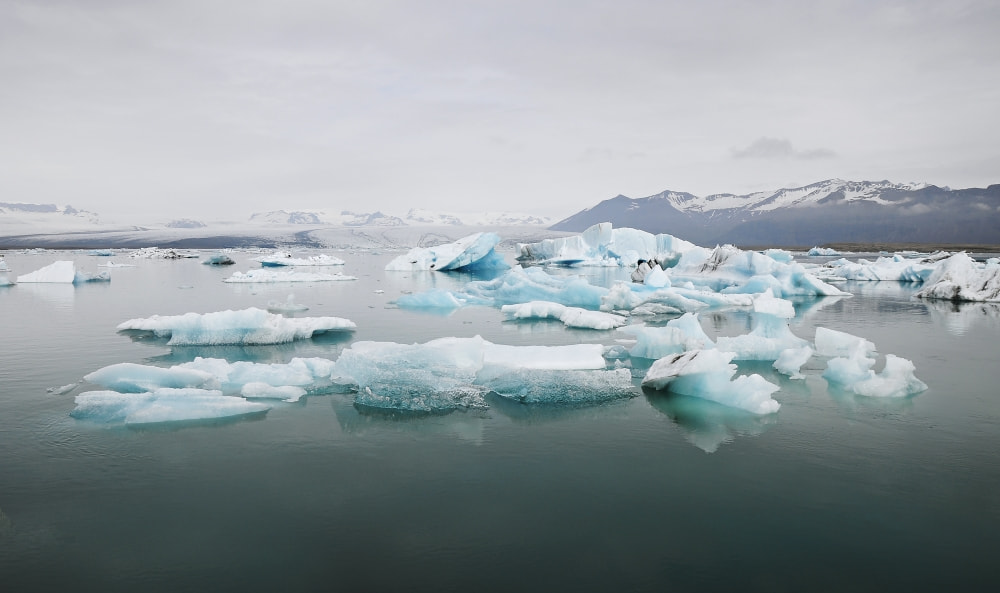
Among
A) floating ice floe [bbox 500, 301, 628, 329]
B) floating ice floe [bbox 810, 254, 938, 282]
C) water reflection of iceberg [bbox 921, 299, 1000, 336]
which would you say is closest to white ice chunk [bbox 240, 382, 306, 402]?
floating ice floe [bbox 500, 301, 628, 329]

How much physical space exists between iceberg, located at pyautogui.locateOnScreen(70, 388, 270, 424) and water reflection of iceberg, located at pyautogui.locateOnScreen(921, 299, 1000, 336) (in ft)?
40.2

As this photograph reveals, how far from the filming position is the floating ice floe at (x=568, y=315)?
35.4 ft

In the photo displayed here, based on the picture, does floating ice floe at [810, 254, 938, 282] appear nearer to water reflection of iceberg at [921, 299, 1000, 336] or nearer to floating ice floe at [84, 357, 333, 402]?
water reflection of iceberg at [921, 299, 1000, 336]

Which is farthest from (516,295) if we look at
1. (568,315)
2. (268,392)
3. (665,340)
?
(268,392)

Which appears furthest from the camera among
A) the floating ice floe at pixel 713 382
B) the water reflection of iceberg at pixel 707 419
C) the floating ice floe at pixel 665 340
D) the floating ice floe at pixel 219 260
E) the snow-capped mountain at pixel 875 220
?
the snow-capped mountain at pixel 875 220

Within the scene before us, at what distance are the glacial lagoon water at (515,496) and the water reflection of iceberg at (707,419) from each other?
0.03 metres

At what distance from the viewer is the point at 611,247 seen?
3662cm

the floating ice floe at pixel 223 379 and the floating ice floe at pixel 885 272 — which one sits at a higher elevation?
the floating ice floe at pixel 885 272

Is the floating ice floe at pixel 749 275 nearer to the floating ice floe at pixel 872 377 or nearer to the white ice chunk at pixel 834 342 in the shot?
the white ice chunk at pixel 834 342

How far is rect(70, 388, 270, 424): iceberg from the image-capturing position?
5125 mm

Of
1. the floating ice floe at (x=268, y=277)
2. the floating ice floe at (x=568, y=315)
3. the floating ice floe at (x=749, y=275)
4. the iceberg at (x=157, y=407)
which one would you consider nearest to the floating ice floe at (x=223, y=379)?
the iceberg at (x=157, y=407)

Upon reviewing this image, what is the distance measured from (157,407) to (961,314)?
16.6 m

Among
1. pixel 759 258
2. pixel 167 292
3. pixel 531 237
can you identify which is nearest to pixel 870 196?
pixel 531 237

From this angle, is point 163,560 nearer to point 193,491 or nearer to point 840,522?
point 193,491
